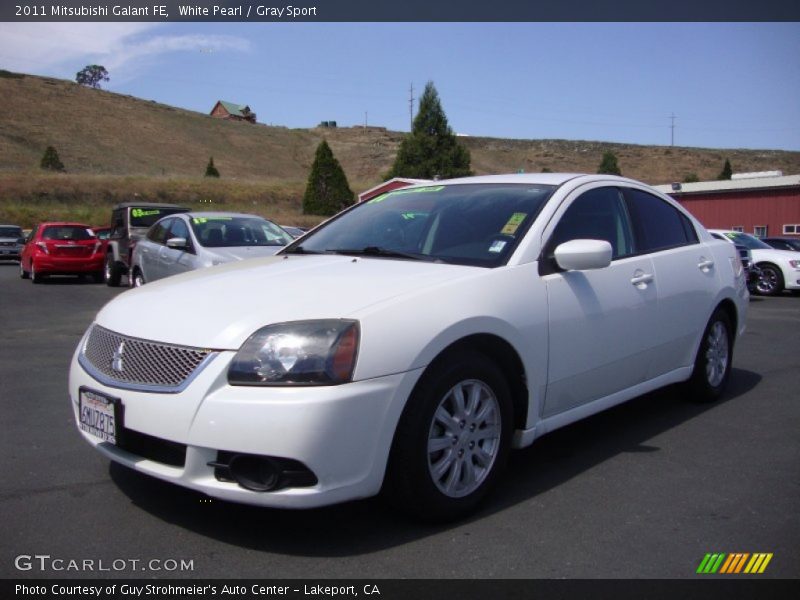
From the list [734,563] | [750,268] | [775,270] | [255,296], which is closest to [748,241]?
[775,270]

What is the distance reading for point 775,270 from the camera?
53.6ft

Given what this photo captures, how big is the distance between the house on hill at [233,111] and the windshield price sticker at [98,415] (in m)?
121

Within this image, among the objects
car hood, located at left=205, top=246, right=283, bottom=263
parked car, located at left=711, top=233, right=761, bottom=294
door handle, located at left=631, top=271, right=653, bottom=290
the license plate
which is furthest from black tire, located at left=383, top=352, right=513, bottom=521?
parked car, located at left=711, top=233, right=761, bottom=294

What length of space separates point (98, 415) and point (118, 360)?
276mm

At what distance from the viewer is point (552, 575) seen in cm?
295

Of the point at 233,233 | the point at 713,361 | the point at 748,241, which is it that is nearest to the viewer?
the point at 713,361

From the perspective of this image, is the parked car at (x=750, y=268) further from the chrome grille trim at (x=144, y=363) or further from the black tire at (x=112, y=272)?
the chrome grille trim at (x=144, y=363)

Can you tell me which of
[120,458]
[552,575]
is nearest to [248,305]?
[120,458]

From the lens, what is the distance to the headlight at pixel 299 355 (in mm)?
2969

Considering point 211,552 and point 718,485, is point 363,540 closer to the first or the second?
point 211,552

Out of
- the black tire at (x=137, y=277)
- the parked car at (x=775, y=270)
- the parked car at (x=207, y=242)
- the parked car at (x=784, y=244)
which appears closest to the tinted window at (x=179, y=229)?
the parked car at (x=207, y=242)

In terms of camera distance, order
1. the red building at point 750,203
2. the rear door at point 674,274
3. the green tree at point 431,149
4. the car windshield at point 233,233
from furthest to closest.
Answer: the green tree at point 431,149, the red building at point 750,203, the car windshield at point 233,233, the rear door at point 674,274

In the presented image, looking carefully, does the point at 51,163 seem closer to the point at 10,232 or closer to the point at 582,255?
the point at 10,232
